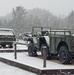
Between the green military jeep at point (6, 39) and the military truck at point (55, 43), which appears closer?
the military truck at point (55, 43)

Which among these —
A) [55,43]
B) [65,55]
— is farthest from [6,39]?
[65,55]

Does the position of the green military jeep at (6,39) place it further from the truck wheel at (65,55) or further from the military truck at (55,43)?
the truck wheel at (65,55)

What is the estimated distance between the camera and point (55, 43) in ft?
43.6

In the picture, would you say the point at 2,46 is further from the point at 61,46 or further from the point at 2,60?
the point at 61,46

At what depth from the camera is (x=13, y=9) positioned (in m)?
103

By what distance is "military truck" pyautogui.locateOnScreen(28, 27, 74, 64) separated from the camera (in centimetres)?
1241

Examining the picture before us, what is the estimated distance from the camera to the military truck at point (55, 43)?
12.4m

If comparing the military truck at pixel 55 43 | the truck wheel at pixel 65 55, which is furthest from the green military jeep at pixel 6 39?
the truck wheel at pixel 65 55

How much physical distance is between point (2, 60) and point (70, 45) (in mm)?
4453

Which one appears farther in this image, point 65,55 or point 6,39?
point 6,39

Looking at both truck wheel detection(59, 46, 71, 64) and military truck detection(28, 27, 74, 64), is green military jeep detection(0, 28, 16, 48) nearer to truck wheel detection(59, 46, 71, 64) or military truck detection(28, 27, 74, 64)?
military truck detection(28, 27, 74, 64)

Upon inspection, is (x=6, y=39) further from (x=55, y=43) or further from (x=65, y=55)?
(x=65, y=55)

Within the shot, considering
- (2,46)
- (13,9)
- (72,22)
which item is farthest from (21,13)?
(2,46)

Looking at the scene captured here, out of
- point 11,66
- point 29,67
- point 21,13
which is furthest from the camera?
point 21,13
